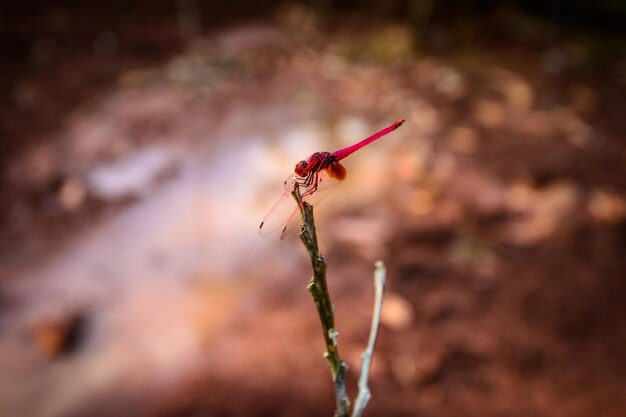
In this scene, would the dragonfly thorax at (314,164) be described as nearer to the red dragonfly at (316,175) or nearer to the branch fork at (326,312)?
the red dragonfly at (316,175)

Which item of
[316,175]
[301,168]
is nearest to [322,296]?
[301,168]

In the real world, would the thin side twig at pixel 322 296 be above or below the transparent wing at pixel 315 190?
below

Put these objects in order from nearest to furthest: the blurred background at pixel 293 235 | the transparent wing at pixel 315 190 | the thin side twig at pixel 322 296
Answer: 1. the thin side twig at pixel 322 296
2. the transparent wing at pixel 315 190
3. the blurred background at pixel 293 235

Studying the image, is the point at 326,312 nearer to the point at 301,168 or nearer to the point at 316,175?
the point at 301,168

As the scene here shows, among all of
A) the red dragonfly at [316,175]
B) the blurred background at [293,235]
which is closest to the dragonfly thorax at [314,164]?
the red dragonfly at [316,175]

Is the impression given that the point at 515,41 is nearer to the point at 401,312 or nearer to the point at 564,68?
the point at 564,68

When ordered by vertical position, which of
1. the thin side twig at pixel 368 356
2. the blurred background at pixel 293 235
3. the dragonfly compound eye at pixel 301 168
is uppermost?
the blurred background at pixel 293 235
